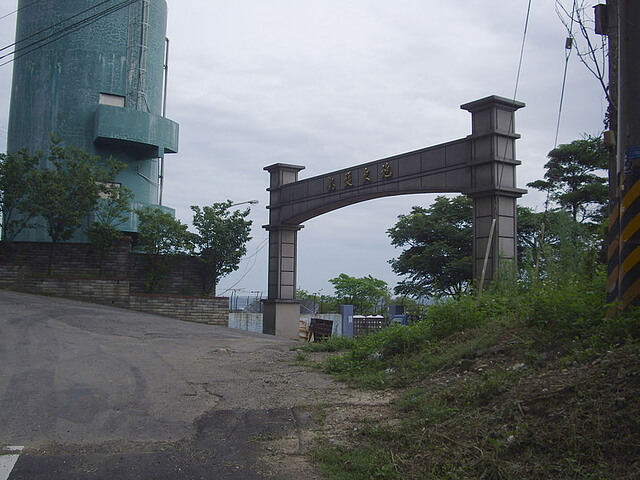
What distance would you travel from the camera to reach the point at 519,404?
4695 millimetres

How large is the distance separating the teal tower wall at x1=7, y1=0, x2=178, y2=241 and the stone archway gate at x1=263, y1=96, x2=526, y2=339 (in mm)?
7324

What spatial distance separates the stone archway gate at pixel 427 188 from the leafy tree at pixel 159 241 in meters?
3.63

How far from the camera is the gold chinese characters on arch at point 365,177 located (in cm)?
1708

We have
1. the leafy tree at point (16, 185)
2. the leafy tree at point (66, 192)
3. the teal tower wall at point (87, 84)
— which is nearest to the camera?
the leafy tree at point (66, 192)

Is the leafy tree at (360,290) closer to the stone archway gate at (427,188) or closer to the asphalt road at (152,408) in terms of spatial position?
the stone archway gate at (427,188)

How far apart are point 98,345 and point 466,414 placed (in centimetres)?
866

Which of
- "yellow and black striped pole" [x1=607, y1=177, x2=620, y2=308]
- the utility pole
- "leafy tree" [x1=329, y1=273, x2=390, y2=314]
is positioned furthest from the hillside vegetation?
"leafy tree" [x1=329, y1=273, x2=390, y2=314]

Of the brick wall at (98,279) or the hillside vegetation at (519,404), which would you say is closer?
the hillside vegetation at (519,404)

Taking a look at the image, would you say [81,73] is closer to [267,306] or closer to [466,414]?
[267,306]

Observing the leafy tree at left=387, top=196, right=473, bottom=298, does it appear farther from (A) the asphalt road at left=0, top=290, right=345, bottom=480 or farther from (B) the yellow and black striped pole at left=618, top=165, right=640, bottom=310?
(B) the yellow and black striped pole at left=618, top=165, right=640, bottom=310

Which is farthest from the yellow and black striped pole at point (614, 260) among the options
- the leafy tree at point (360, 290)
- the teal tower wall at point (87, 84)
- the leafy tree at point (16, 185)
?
the leafy tree at point (360, 290)

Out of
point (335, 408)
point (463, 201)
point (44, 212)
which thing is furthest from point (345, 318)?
point (335, 408)

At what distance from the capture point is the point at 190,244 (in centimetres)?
2353

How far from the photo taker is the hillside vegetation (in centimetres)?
396
